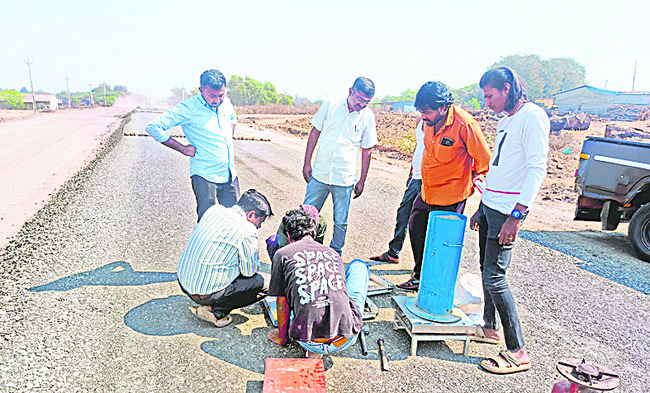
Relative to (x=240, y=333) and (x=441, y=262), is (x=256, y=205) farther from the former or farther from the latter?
(x=441, y=262)

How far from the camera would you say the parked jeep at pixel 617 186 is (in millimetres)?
5812

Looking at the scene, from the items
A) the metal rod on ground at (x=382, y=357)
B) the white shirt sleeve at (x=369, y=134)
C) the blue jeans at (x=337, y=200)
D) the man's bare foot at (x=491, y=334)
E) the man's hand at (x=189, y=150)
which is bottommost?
the metal rod on ground at (x=382, y=357)

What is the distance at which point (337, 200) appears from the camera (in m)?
4.37

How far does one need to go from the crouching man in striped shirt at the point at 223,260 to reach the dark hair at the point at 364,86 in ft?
5.02

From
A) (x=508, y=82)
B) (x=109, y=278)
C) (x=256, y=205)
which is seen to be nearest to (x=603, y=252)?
(x=508, y=82)

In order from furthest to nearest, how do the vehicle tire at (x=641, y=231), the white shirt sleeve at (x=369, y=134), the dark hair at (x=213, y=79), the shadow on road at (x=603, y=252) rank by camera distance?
the vehicle tire at (x=641, y=231)
the shadow on road at (x=603, y=252)
the white shirt sleeve at (x=369, y=134)
the dark hair at (x=213, y=79)

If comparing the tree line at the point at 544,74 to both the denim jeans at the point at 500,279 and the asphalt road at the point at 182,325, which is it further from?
the denim jeans at the point at 500,279

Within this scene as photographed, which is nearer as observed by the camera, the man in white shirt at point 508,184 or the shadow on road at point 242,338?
the man in white shirt at point 508,184

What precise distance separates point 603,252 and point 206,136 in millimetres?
5685

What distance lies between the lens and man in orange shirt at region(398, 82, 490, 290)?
348cm

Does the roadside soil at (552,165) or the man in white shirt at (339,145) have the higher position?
the man in white shirt at (339,145)

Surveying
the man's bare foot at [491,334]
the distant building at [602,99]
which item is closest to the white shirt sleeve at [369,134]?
the man's bare foot at [491,334]

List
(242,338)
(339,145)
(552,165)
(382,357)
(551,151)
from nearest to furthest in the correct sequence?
1. (382,357)
2. (242,338)
3. (339,145)
4. (552,165)
5. (551,151)

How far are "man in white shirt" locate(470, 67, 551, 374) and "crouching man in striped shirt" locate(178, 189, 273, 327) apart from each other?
1.74 meters
